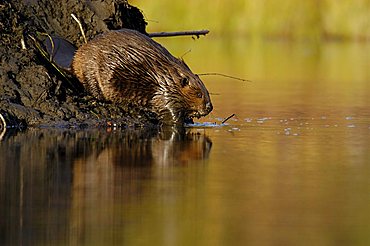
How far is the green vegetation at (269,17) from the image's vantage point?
41281 millimetres

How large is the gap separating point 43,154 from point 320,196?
297cm

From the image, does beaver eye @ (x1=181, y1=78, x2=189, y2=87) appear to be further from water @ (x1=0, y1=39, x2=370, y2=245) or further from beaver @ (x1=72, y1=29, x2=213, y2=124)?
water @ (x1=0, y1=39, x2=370, y2=245)

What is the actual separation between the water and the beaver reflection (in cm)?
1

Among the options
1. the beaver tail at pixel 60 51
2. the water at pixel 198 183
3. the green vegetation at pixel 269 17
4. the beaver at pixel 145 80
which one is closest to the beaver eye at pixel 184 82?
the beaver at pixel 145 80

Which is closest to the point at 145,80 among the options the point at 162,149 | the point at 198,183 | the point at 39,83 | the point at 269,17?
the point at 39,83

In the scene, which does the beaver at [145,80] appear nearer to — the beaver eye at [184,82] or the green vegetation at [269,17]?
the beaver eye at [184,82]

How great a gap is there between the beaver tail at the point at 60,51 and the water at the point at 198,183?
1477 millimetres

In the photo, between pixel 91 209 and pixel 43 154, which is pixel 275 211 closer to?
pixel 91 209

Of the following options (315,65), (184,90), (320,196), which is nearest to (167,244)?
(320,196)

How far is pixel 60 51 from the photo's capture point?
13.8m

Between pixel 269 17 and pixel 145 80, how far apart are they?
30055mm

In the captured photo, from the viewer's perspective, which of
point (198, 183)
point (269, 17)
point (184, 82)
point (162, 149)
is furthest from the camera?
point (269, 17)

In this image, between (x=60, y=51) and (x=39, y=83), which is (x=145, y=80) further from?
(x=60, y=51)

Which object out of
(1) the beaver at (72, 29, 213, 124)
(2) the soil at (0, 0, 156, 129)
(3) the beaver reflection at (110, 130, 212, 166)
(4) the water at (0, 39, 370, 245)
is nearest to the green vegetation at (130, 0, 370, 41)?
(4) the water at (0, 39, 370, 245)
